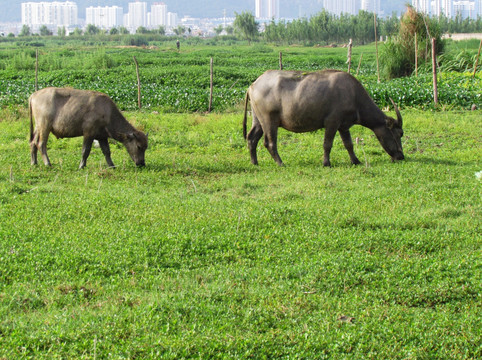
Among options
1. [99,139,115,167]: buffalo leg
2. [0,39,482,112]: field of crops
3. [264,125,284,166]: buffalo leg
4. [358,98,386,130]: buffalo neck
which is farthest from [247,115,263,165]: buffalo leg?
[0,39,482,112]: field of crops

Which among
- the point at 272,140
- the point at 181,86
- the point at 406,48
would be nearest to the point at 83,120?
the point at 272,140

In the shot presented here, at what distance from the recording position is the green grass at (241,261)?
554cm

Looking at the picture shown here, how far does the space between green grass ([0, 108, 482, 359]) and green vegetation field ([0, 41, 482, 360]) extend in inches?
0.8

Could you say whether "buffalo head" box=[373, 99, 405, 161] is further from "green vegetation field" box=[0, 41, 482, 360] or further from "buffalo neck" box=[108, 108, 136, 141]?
"buffalo neck" box=[108, 108, 136, 141]

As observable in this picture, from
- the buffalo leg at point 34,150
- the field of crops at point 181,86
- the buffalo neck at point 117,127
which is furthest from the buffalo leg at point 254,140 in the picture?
the field of crops at point 181,86

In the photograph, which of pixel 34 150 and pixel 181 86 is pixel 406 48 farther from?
pixel 34 150

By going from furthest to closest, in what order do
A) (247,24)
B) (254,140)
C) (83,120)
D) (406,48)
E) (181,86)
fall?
(247,24)
(181,86)
(406,48)
(254,140)
(83,120)

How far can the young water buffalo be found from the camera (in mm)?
11953

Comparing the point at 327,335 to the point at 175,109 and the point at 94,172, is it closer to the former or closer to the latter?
the point at 94,172

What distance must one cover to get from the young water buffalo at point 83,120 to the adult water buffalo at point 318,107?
2666 millimetres

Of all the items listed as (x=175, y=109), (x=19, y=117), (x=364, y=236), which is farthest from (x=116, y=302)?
(x=175, y=109)

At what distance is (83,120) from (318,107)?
4.77 metres

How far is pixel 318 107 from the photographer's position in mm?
12117

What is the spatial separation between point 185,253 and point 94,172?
473 centimetres
